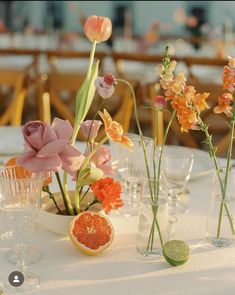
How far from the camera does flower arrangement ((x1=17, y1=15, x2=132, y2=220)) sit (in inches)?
38.1

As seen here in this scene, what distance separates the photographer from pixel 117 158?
1.27 metres

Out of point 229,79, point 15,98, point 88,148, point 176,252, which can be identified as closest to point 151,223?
point 176,252

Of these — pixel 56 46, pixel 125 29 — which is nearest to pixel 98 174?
pixel 56 46

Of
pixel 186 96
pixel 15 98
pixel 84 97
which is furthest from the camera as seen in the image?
pixel 15 98

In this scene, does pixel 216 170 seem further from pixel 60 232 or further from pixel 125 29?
pixel 125 29

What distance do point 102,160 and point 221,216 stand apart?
25 cm

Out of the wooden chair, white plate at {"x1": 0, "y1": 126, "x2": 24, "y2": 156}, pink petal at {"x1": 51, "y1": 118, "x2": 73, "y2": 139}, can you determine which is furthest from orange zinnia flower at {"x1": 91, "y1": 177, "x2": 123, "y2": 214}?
the wooden chair

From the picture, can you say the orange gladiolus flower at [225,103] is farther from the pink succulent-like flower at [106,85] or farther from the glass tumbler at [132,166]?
the glass tumbler at [132,166]

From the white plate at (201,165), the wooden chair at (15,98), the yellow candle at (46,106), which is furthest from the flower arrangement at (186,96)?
the wooden chair at (15,98)

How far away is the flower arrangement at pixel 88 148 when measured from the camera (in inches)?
38.1

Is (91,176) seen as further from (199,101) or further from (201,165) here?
(201,165)

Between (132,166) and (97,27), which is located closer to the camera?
(97,27)

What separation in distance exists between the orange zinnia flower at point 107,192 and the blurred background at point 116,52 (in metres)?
0.26

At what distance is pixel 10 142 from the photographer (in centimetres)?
176
